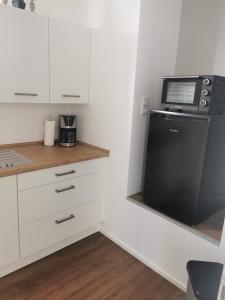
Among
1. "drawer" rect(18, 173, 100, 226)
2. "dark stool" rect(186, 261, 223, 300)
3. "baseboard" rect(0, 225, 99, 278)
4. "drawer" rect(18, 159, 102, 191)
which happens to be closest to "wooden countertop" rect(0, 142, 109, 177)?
"drawer" rect(18, 159, 102, 191)

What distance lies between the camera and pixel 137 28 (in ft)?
5.58

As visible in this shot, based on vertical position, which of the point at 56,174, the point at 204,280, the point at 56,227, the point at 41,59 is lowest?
the point at 56,227

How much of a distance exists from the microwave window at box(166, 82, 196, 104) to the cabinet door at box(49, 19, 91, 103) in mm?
779

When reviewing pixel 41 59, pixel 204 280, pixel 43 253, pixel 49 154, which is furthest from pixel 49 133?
pixel 204 280

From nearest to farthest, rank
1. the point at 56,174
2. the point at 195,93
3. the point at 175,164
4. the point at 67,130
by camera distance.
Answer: the point at 195,93, the point at 175,164, the point at 56,174, the point at 67,130

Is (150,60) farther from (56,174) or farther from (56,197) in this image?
(56,197)

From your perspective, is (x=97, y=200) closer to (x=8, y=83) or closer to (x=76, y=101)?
(x=76, y=101)

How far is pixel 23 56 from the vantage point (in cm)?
171

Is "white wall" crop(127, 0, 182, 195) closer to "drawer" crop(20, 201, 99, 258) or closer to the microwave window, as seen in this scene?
the microwave window

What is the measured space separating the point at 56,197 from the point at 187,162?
983 mm

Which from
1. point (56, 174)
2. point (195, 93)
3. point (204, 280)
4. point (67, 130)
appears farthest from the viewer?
point (67, 130)

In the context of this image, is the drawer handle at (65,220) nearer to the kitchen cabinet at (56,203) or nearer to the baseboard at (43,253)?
the kitchen cabinet at (56,203)

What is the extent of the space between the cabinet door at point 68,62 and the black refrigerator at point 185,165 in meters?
0.71

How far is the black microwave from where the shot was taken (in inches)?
57.9
